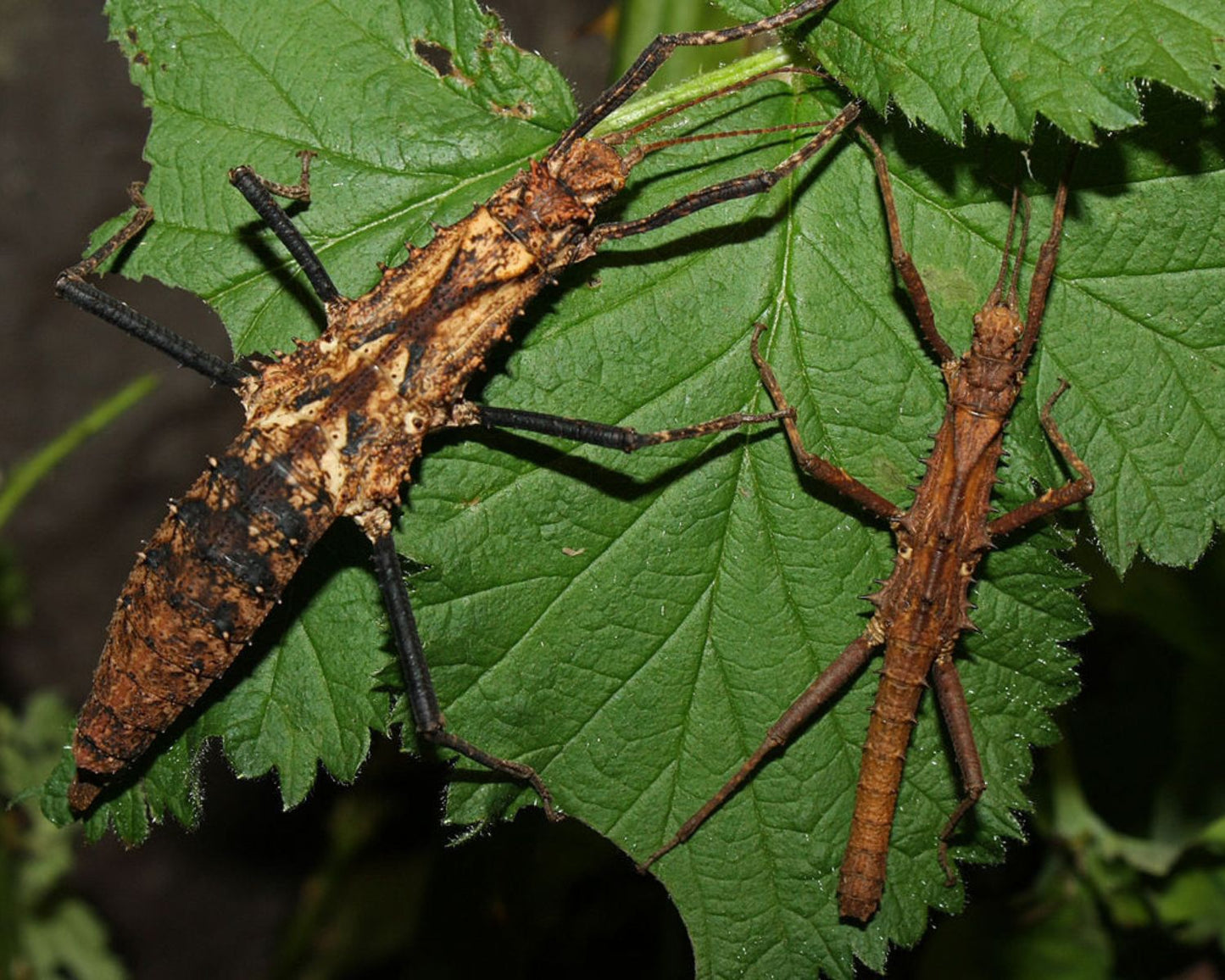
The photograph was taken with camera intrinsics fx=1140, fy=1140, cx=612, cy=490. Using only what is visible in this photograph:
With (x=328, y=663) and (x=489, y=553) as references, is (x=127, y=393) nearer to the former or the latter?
(x=328, y=663)

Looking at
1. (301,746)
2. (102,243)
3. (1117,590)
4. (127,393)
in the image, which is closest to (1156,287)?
(1117,590)

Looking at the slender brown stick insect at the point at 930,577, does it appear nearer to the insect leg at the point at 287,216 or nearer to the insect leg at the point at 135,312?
the insect leg at the point at 287,216

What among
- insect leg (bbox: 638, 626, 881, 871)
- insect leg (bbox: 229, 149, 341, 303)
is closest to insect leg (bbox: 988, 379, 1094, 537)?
insect leg (bbox: 638, 626, 881, 871)

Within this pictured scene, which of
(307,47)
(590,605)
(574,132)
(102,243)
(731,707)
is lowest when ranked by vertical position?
(731,707)

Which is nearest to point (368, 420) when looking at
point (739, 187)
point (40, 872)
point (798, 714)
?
point (739, 187)

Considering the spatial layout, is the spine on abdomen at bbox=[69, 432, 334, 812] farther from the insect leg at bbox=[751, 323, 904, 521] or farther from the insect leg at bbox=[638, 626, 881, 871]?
the insect leg at bbox=[638, 626, 881, 871]

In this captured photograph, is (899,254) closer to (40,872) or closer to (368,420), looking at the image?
(368,420)

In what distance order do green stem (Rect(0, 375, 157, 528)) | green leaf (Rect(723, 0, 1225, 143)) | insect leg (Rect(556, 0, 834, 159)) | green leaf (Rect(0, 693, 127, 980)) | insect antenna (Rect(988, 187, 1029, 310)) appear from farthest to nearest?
green leaf (Rect(0, 693, 127, 980)) → green stem (Rect(0, 375, 157, 528)) → insect antenna (Rect(988, 187, 1029, 310)) → insect leg (Rect(556, 0, 834, 159)) → green leaf (Rect(723, 0, 1225, 143))
